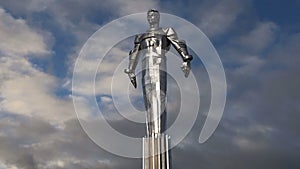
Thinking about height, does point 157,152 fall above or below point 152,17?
below

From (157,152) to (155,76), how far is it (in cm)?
338

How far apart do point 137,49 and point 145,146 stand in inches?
184

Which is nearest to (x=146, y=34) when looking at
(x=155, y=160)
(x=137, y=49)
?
(x=137, y=49)

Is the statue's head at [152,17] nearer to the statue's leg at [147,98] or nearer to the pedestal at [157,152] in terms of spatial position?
the statue's leg at [147,98]

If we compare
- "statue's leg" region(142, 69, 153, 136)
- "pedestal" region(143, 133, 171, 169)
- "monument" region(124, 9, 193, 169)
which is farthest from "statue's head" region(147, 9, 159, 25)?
"pedestal" region(143, 133, 171, 169)

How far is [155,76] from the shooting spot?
22.7 m

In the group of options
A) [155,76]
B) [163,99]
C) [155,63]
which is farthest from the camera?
[155,63]

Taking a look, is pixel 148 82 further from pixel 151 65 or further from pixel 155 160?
pixel 155 160

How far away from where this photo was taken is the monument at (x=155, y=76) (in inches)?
840

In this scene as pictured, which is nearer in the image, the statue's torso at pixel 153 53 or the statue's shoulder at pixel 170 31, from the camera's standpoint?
the statue's torso at pixel 153 53

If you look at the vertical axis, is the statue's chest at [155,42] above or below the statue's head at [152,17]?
below

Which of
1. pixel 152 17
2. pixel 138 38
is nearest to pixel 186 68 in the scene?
pixel 138 38

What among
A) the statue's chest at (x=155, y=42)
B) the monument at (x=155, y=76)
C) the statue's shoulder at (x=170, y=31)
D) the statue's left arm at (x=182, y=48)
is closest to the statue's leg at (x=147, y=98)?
the monument at (x=155, y=76)

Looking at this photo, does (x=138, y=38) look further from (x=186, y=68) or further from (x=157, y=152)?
(x=157, y=152)
